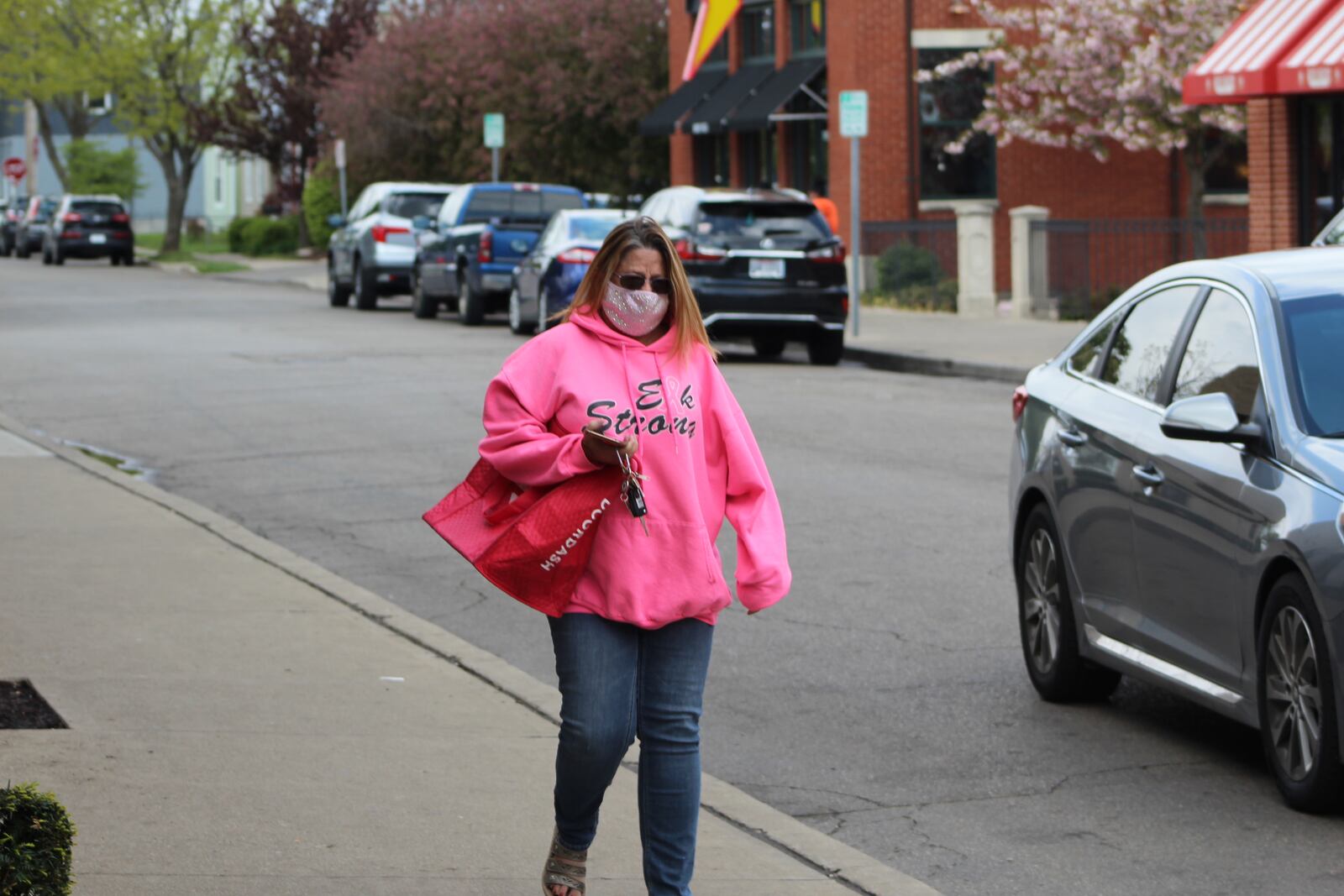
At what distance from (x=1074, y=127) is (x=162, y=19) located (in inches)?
1383

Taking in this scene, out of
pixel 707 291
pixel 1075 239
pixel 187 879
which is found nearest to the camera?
pixel 187 879

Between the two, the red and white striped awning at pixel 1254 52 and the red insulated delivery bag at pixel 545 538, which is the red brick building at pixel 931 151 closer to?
the red and white striped awning at pixel 1254 52

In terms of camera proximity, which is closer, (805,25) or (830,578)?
(830,578)

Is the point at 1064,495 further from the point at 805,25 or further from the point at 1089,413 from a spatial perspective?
the point at 805,25

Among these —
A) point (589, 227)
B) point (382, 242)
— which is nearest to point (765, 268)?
point (589, 227)

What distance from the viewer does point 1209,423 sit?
6359 mm

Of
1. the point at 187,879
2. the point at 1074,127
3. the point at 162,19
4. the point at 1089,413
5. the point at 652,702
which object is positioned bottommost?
the point at 187,879

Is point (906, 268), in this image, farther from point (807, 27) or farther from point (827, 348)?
point (827, 348)

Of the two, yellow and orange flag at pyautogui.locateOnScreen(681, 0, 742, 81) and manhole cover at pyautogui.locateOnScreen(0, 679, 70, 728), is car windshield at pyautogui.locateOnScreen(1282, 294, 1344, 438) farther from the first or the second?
yellow and orange flag at pyautogui.locateOnScreen(681, 0, 742, 81)

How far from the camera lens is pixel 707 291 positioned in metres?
22.2

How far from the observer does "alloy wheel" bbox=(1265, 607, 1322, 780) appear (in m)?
6.07

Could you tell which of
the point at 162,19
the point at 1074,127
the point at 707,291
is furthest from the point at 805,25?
the point at 162,19

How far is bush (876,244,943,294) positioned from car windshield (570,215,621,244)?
8.70 m

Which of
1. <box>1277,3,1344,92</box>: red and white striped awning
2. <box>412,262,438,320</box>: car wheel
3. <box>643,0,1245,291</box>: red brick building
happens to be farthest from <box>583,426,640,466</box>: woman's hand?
<box>643,0,1245,291</box>: red brick building
